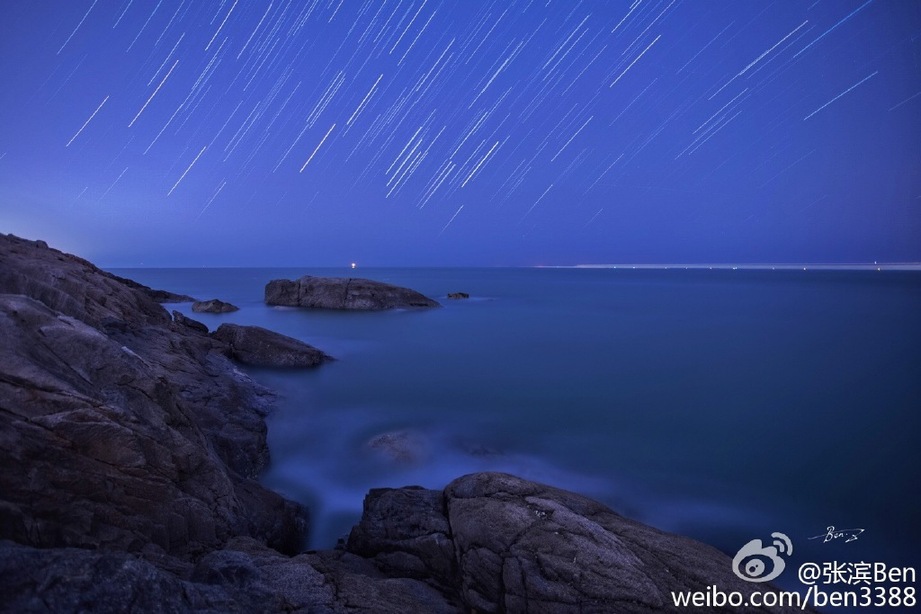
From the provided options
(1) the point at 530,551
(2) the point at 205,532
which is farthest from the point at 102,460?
(1) the point at 530,551

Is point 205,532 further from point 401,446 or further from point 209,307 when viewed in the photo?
point 209,307

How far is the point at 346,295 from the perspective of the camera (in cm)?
3556

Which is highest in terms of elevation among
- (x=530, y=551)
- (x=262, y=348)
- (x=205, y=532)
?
(x=262, y=348)

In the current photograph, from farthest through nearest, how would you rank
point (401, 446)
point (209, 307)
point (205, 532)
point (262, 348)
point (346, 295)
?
1. point (346, 295)
2. point (209, 307)
3. point (262, 348)
4. point (401, 446)
5. point (205, 532)

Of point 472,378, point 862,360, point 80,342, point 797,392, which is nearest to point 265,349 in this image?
point 472,378

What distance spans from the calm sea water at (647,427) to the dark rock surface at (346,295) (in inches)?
443

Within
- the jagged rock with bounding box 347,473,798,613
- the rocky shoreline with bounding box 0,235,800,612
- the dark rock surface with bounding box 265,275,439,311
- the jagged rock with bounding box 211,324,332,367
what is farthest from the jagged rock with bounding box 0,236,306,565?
the dark rock surface with bounding box 265,275,439,311

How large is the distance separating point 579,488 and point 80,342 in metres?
8.22

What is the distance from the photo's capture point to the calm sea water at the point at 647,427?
26.3ft

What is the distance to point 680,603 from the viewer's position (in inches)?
173

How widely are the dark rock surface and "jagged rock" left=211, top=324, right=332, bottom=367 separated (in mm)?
18538
